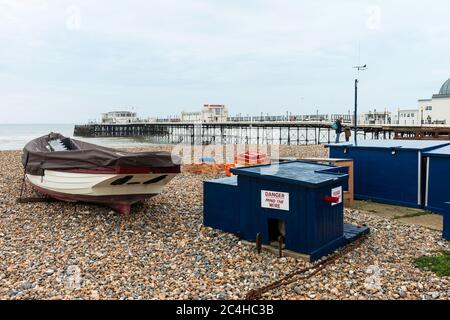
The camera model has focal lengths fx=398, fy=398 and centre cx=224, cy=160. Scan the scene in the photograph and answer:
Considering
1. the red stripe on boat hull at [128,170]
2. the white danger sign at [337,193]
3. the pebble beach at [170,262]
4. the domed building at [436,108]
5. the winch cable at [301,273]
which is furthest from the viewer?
the domed building at [436,108]

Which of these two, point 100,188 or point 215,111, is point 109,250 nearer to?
point 100,188

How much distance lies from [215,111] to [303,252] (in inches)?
2822

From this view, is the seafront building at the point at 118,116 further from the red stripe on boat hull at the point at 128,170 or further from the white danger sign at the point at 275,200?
the white danger sign at the point at 275,200

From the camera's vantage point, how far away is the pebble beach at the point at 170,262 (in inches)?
210

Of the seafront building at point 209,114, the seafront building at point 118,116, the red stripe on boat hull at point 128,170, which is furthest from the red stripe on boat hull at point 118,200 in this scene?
the seafront building at point 118,116

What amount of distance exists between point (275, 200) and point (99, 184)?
4.05m

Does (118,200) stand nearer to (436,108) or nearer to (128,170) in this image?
(128,170)

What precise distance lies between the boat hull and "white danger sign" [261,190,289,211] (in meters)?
2.78

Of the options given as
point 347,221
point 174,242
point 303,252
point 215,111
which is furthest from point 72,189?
point 215,111

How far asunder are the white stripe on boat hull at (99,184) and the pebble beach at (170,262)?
53 cm

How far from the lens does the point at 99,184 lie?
28.1 feet

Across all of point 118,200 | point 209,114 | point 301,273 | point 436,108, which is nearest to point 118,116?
point 209,114

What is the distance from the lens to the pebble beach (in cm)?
532

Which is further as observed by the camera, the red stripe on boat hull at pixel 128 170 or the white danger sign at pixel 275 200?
the red stripe on boat hull at pixel 128 170
